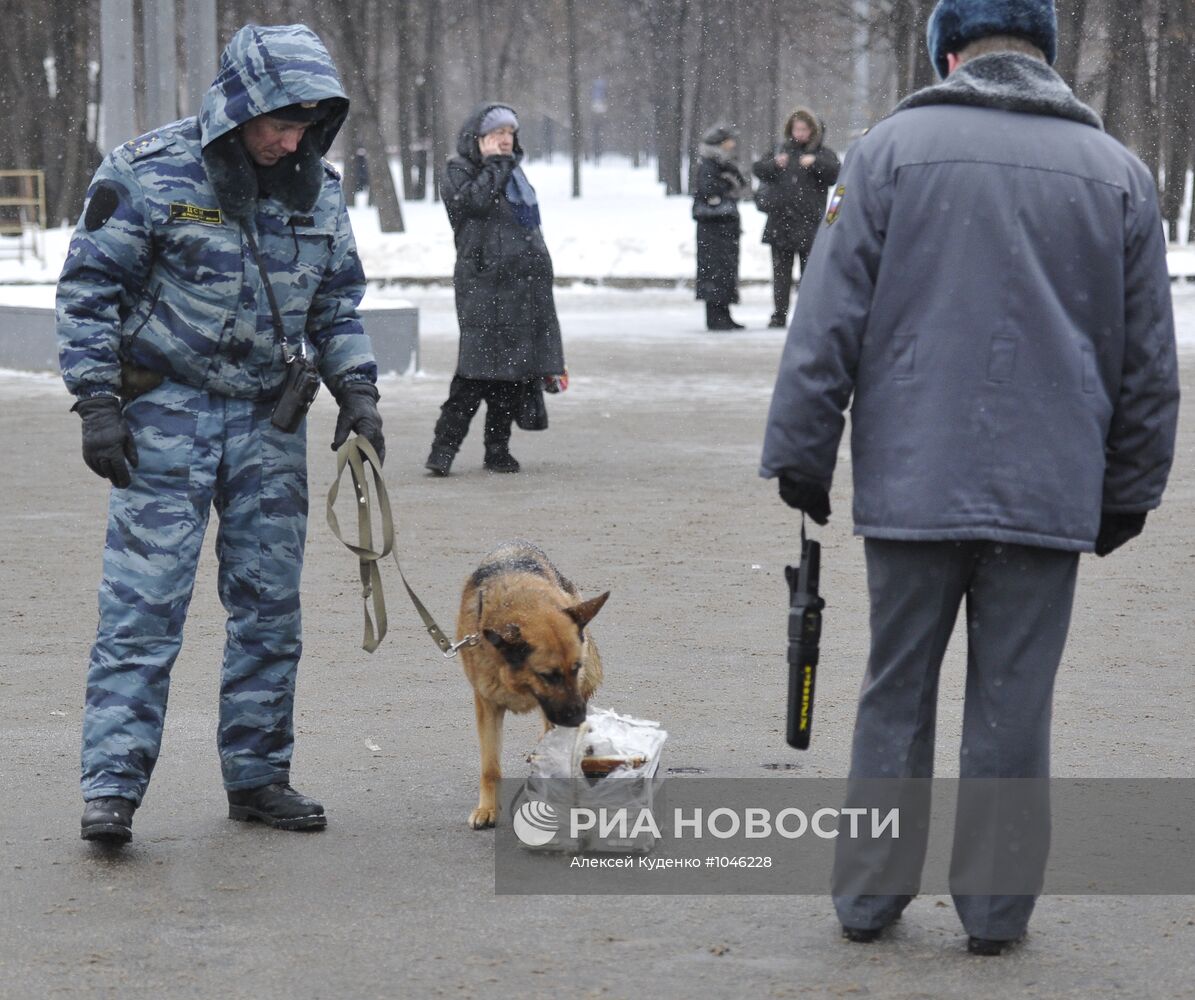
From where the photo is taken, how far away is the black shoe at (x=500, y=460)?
10609 mm

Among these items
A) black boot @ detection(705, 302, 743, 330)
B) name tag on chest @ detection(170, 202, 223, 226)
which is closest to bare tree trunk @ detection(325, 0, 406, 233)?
black boot @ detection(705, 302, 743, 330)

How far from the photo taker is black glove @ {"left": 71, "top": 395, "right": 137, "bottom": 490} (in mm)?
4242

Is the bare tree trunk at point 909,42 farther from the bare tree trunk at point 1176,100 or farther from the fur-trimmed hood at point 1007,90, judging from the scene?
the fur-trimmed hood at point 1007,90

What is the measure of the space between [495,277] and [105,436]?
6209 mm

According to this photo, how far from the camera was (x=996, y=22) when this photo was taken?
3566 millimetres

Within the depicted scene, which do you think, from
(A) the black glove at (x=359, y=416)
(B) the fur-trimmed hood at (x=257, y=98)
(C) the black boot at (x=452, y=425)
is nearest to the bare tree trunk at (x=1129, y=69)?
(C) the black boot at (x=452, y=425)

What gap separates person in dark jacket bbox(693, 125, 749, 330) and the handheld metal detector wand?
1574cm

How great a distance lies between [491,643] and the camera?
4.38 m

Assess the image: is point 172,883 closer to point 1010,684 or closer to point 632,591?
point 1010,684

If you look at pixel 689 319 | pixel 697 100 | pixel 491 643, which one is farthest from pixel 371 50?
pixel 491 643

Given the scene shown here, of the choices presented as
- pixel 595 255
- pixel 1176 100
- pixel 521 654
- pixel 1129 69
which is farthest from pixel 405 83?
pixel 521 654

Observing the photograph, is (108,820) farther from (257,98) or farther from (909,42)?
(909,42)

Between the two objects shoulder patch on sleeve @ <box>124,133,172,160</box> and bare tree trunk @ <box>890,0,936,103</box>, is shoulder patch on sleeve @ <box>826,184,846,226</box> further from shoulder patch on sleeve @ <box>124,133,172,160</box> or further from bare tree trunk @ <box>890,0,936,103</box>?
bare tree trunk @ <box>890,0,936,103</box>

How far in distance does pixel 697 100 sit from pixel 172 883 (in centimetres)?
4322
